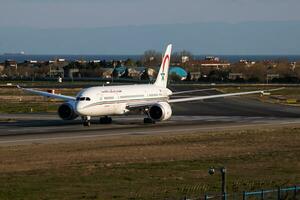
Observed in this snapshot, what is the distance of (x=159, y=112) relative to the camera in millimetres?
63625

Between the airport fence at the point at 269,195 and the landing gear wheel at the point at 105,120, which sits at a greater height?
the airport fence at the point at 269,195

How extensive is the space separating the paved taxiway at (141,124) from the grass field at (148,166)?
12.3 feet

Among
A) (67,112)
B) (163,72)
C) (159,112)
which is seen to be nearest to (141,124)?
(159,112)

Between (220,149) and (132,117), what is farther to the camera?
(132,117)

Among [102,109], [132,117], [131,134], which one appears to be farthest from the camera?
[132,117]

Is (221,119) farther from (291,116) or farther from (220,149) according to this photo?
(220,149)

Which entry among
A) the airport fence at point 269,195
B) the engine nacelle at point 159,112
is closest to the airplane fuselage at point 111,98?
the engine nacelle at point 159,112

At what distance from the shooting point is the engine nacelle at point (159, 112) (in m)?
63.5

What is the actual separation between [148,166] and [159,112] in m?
24.4

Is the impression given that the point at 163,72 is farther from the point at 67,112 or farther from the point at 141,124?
the point at 67,112

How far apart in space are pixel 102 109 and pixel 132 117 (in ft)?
37.5

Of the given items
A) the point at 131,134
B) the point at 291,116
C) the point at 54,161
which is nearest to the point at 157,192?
the point at 54,161

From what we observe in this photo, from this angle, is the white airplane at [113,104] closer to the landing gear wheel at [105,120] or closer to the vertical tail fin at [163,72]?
the landing gear wheel at [105,120]

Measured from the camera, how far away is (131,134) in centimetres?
5578
